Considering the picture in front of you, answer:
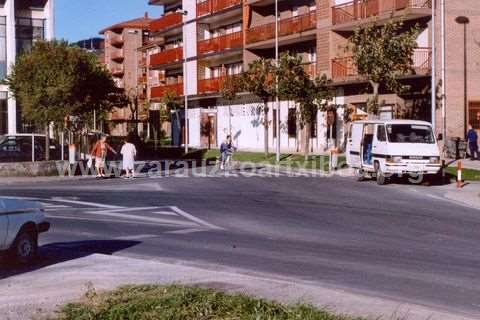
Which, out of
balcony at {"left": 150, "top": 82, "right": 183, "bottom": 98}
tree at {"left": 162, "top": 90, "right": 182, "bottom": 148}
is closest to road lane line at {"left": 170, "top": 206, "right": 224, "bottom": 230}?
tree at {"left": 162, "top": 90, "right": 182, "bottom": 148}

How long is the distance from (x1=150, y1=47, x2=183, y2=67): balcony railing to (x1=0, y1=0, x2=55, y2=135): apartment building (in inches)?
539

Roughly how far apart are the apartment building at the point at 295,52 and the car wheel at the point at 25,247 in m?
25.1

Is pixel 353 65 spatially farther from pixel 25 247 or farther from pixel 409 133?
pixel 25 247

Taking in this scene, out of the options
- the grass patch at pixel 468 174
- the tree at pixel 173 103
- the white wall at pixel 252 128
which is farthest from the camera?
the tree at pixel 173 103

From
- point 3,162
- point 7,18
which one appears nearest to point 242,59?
point 7,18

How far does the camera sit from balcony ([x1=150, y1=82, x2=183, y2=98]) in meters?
61.8

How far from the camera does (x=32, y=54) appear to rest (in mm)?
33906

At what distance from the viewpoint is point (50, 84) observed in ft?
107

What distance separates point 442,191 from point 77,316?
1862 cm

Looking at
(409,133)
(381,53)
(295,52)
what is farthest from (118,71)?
(409,133)

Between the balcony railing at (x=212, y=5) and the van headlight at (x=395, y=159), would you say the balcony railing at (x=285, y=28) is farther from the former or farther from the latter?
the van headlight at (x=395, y=159)

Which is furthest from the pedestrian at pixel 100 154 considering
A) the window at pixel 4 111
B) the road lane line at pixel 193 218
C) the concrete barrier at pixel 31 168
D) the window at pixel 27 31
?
the window at pixel 27 31

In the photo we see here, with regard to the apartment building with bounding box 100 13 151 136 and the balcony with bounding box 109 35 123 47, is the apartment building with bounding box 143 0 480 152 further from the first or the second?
the balcony with bounding box 109 35 123 47

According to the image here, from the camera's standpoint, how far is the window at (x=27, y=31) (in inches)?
1966
